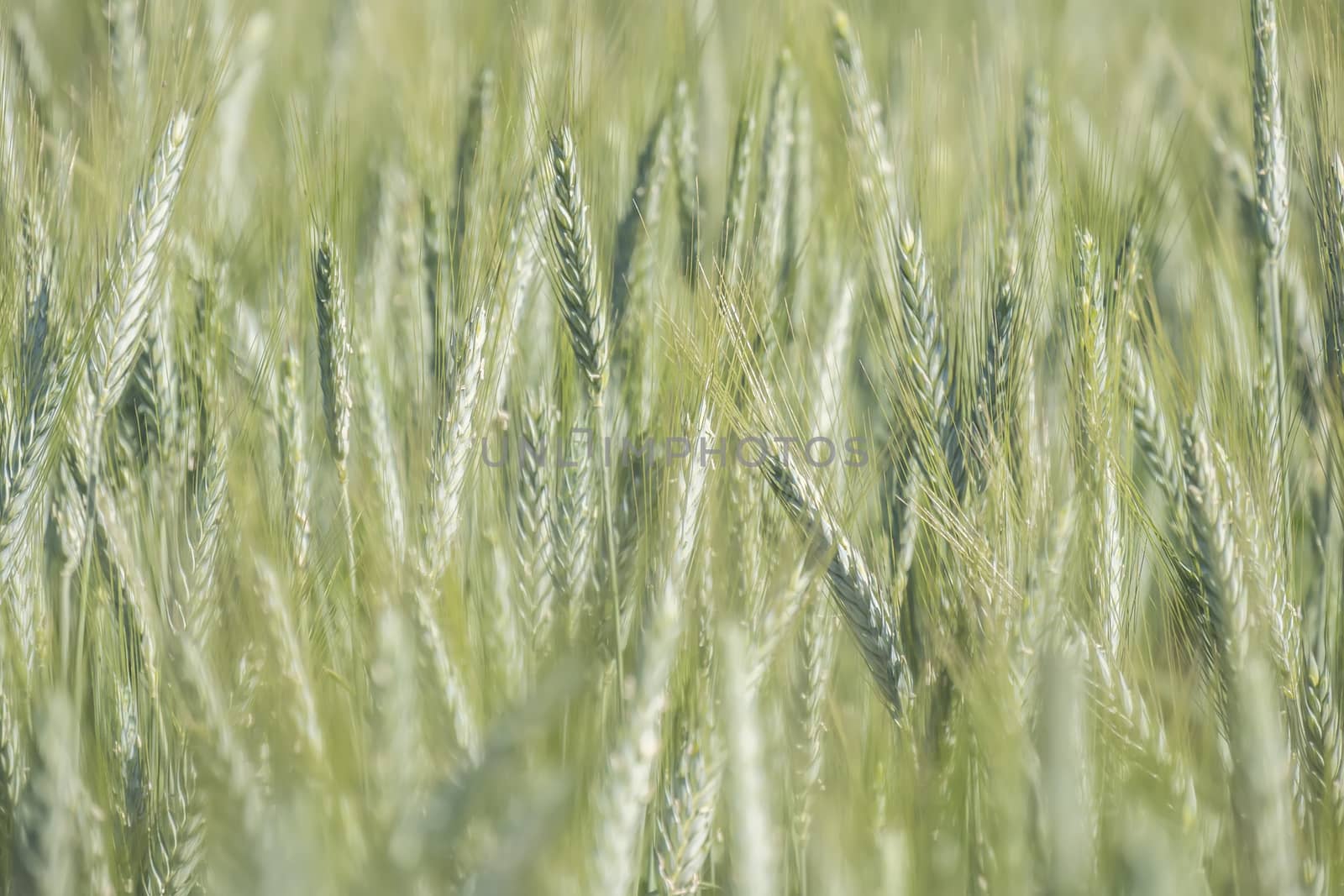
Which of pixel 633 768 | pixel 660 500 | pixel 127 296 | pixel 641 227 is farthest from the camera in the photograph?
pixel 641 227

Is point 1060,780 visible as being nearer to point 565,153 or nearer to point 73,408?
point 565,153

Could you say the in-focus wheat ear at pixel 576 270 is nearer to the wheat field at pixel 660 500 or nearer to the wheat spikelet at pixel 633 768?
the wheat field at pixel 660 500

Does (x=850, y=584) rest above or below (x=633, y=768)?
above

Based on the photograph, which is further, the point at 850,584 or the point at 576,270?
the point at 576,270

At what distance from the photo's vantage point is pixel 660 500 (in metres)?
1.01

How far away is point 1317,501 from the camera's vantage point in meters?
1.29

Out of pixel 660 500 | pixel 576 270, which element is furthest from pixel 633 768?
pixel 576 270

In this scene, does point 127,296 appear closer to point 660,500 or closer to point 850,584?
point 660,500

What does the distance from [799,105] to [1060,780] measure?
1.28 meters

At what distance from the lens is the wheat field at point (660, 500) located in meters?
0.76

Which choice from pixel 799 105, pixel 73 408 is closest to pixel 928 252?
pixel 799 105

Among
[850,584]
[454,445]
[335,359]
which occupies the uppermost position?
[335,359]

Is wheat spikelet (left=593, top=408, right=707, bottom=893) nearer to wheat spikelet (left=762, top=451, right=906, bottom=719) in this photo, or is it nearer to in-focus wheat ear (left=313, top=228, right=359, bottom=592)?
wheat spikelet (left=762, top=451, right=906, bottom=719)

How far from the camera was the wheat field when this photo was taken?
76cm
